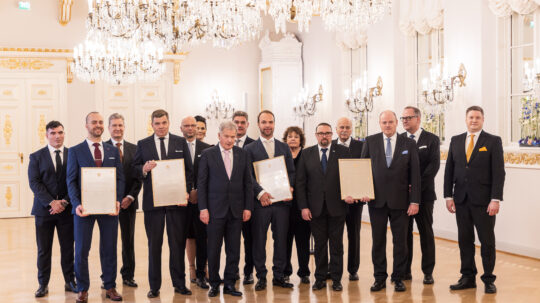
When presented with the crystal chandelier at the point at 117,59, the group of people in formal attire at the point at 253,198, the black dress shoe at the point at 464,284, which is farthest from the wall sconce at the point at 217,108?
the black dress shoe at the point at 464,284

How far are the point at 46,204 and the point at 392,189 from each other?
3.08 m

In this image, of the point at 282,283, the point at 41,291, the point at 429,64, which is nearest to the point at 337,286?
the point at 282,283

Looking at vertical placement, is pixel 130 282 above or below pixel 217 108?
below

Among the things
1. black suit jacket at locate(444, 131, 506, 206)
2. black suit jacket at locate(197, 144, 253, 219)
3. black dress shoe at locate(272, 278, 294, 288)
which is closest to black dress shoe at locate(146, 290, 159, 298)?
black suit jacket at locate(197, 144, 253, 219)

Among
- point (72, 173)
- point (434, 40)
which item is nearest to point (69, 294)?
point (72, 173)

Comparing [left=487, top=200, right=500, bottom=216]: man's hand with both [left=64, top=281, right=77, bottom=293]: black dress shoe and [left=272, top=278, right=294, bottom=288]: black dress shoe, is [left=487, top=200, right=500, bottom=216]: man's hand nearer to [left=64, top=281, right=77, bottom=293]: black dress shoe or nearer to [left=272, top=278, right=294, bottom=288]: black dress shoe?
[left=272, top=278, right=294, bottom=288]: black dress shoe

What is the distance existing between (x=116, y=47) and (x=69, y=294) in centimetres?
551

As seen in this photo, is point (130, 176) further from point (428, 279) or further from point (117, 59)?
point (117, 59)

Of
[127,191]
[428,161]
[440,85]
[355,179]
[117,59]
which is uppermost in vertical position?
[117,59]

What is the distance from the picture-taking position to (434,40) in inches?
365

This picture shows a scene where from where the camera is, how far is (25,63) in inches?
463

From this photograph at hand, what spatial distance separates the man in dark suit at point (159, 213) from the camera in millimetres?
5602

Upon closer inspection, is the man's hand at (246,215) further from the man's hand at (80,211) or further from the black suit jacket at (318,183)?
the man's hand at (80,211)

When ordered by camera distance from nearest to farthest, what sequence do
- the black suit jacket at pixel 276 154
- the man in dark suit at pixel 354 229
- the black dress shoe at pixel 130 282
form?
the black suit jacket at pixel 276 154
the black dress shoe at pixel 130 282
the man in dark suit at pixel 354 229
